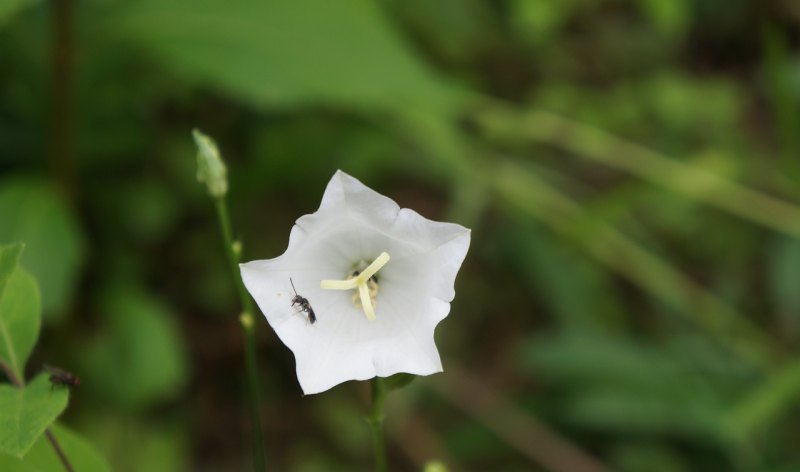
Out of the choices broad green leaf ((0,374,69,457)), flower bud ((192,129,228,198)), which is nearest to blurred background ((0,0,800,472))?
flower bud ((192,129,228,198))

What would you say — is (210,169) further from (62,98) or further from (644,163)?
(644,163)

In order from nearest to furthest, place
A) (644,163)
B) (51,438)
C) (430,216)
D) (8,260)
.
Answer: (8,260), (51,438), (644,163), (430,216)

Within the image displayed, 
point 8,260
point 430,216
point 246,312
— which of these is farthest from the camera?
point 430,216

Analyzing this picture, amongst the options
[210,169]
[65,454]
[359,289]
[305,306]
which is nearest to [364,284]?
[359,289]

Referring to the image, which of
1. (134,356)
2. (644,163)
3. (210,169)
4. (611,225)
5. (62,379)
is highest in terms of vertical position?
(210,169)

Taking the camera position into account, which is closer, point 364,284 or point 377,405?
point 377,405

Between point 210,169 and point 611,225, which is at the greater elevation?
point 210,169
